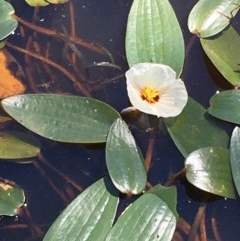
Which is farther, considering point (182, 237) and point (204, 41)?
point (204, 41)

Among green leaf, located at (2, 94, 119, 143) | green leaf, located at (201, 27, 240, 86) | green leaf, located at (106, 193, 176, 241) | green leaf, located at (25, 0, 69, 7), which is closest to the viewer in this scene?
green leaf, located at (106, 193, 176, 241)

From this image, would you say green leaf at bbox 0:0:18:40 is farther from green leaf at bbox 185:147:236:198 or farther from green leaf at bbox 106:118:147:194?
green leaf at bbox 185:147:236:198

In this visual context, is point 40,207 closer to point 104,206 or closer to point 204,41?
point 104,206

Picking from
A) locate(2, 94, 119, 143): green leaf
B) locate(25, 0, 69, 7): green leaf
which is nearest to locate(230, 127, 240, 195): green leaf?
locate(2, 94, 119, 143): green leaf

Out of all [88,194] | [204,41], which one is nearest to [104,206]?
[88,194]

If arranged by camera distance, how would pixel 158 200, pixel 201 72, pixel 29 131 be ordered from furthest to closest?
1. pixel 201 72
2. pixel 29 131
3. pixel 158 200
